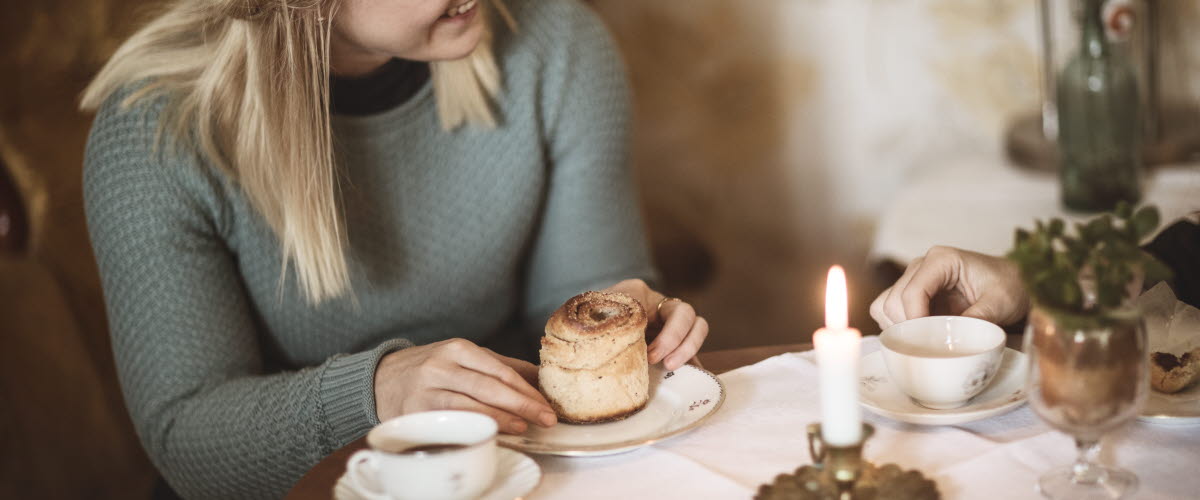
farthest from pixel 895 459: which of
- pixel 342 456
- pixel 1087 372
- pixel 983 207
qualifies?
pixel 983 207

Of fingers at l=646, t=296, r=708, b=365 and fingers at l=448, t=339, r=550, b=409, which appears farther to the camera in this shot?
fingers at l=646, t=296, r=708, b=365

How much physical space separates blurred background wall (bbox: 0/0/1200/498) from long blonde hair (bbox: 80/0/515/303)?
616 millimetres

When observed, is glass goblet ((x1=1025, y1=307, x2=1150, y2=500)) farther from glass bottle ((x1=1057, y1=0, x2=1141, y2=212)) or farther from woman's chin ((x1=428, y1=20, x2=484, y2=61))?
glass bottle ((x1=1057, y1=0, x2=1141, y2=212))

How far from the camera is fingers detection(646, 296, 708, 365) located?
42.3 inches

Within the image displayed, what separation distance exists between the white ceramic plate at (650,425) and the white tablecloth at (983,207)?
0.79 m

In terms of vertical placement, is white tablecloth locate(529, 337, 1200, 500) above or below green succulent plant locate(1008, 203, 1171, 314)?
below

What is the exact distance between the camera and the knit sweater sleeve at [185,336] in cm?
113

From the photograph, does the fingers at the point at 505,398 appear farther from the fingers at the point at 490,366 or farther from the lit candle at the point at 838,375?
the lit candle at the point at 838,375

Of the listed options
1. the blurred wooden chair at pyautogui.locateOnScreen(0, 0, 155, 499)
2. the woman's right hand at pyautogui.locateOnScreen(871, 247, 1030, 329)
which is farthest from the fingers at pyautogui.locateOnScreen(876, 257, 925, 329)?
the blurred wooden chair at pyautogui.locateOnScreen(0, 0, 155, 499)

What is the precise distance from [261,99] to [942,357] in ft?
2.61

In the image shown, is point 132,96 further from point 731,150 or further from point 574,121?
point 731,150

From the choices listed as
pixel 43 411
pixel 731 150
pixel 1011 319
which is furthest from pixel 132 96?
pixel 731 150

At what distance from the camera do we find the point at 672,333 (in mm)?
1084

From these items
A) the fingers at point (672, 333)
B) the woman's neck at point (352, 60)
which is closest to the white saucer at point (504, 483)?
the fingers at point (672, 333)
